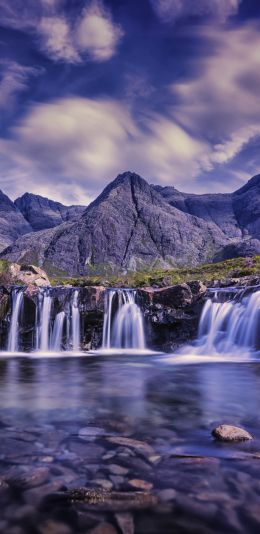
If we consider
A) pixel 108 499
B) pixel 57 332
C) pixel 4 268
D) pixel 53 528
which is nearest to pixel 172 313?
pixel 57 332

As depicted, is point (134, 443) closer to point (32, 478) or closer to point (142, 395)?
point (32, 478)

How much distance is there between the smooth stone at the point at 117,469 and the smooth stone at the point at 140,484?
1.04 feet

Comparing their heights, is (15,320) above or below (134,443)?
above

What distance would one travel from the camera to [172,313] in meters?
31.9

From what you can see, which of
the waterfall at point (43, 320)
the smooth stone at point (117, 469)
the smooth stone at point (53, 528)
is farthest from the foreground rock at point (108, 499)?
the waterfall at point (43, 320)

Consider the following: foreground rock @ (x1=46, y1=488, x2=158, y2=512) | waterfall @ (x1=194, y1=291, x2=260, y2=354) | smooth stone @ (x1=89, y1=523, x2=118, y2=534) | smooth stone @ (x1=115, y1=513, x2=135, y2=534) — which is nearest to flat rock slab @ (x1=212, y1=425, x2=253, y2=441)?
foreground rock @ (x1=46, y1=488, x2=158, y2=512)

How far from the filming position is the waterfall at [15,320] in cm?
3441

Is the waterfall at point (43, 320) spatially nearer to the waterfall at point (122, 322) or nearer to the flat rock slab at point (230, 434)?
the waterfall at point (122, 322)

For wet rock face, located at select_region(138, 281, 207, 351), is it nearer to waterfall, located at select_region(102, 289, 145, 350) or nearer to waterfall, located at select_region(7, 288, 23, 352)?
waterfall, located at select_region(102, 289, 145, 350)

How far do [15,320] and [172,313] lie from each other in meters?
13.6

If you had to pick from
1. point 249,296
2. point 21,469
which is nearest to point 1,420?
point 21,469

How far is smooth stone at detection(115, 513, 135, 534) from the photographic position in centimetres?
526

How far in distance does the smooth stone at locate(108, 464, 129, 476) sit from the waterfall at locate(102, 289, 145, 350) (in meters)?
25.7

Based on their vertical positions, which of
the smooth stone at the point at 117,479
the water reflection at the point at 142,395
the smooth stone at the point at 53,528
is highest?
the water reflection at the point at 142,395
